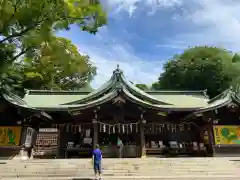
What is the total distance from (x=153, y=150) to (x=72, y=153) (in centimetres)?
606

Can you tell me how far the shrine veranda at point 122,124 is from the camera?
15977 mm

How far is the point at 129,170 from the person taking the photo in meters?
11.6

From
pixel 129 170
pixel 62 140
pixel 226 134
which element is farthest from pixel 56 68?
pixel 226 134

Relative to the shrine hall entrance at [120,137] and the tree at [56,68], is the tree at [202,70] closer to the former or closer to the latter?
the tree at [56,68]

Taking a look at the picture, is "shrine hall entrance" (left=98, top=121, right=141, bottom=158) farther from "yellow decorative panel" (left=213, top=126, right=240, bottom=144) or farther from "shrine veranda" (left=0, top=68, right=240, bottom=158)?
"yellow decorative panel" (left=213, top=126, right=240, bottom=144)

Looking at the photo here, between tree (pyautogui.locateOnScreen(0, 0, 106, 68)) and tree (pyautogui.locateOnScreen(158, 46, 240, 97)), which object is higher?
tree (pyautogui.locateOnScreen(158, 46, 240, 97))

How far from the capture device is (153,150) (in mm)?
17406

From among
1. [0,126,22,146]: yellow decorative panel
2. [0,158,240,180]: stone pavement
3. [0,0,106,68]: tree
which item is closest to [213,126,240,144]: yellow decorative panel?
[0,158,240,180]: stone pavement

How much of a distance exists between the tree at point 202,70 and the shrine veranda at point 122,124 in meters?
24.4

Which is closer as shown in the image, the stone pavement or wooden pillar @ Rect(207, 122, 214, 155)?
the stone pavement

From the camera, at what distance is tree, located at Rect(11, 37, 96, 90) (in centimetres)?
1450

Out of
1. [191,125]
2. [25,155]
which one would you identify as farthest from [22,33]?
[191,125]

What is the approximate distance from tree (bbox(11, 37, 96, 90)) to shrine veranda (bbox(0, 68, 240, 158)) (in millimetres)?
2933

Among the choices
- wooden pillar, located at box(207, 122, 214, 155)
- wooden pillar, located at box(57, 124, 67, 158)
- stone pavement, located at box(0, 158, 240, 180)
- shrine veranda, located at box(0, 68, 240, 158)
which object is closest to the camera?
stone pavement, located at box(0, 158, 240, 180)
